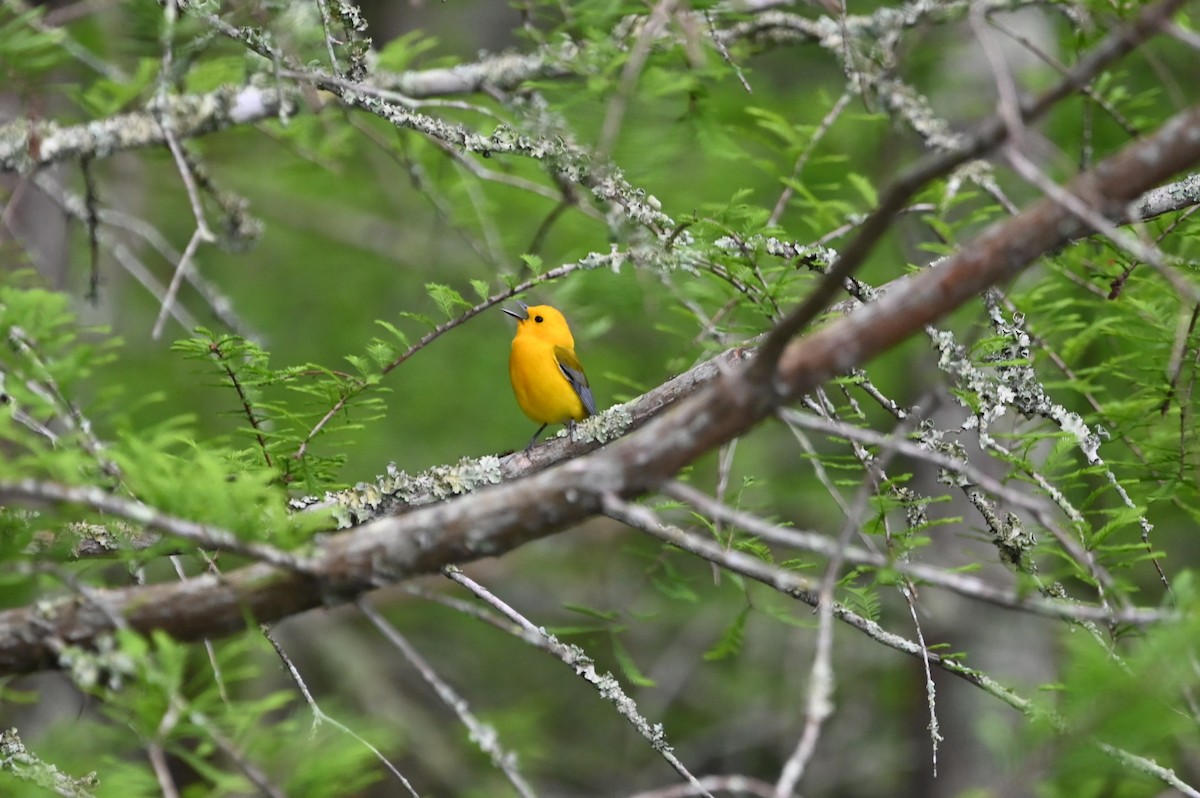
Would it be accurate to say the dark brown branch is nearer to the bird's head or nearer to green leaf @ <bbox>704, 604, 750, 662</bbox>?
green leaf @ <bbox>704, 604, 750, 662</bbox>

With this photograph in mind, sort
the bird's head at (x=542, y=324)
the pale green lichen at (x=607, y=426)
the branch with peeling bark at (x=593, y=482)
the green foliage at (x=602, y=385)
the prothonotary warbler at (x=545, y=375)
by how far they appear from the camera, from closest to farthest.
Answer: the branch with peeling bark at (x=593, y=482)
the green foliage at (x=602, y=385)
the pale green lichen at (x=607, y=426)
the prothonotary warbler at (x=545, y=375)
the bird's head at (x=542, y=324)

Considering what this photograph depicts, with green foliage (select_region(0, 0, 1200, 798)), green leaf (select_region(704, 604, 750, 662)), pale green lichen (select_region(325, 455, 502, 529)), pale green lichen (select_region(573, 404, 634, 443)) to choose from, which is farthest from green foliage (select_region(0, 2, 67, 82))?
green leaf (select_region(704, 604, 750, 662))

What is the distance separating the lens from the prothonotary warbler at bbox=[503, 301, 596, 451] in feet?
18.1

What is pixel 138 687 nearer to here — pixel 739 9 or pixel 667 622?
pixel 739 9

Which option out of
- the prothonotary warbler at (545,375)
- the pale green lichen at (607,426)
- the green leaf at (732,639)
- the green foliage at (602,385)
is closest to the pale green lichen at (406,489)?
the green foliage at (602,385)

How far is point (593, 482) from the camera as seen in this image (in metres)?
2.01

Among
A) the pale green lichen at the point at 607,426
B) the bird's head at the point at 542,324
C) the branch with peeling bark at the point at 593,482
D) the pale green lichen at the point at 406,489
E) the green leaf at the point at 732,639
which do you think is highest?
the branch with peeling bark at the point at 593,482

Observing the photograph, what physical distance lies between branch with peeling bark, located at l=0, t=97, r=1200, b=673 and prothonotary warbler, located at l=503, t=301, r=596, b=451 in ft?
11.0

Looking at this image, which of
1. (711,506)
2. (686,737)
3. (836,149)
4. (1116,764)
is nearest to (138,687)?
(711,506)

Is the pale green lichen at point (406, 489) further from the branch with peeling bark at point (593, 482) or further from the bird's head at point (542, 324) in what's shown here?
the bird's head at point (542, 324)

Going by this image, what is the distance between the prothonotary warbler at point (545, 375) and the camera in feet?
18.1

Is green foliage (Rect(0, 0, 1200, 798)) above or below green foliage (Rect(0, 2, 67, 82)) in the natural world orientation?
below

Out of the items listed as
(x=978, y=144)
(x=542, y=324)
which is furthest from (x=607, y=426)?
(x=542, y=324)

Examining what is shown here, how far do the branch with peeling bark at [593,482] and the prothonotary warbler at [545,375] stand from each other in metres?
3.35
